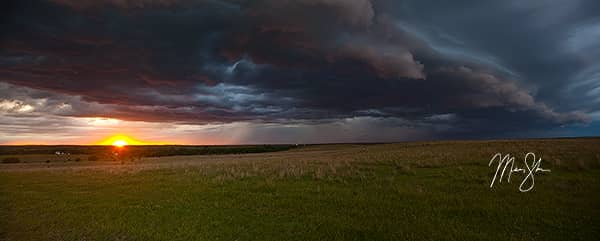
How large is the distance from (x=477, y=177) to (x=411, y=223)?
9.00 m

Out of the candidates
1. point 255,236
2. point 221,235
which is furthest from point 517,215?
point 221,235

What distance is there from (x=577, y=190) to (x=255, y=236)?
13.9 metres

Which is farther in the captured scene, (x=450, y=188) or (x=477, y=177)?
(x=477, y=177)

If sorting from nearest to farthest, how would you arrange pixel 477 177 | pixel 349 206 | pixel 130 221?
pixel 130 221, pixel 349 206, pixel 477 177

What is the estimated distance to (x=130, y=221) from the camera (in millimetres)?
14469

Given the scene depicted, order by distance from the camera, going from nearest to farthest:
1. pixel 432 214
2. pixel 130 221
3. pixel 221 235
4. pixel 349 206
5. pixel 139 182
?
pixel 221 235, pixel 432 214, pixel 130 221, pixel 349 206, pixel 139 182

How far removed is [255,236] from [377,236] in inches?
156

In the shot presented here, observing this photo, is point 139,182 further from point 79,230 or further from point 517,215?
point 517,215

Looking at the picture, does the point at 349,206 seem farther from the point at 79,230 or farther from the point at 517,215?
the point at 79,230

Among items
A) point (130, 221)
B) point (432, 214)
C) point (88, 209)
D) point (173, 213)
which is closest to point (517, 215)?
point (432, 214)

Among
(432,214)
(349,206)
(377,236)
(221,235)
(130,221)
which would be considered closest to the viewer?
(377,236)

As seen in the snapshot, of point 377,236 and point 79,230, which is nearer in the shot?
point 377,236

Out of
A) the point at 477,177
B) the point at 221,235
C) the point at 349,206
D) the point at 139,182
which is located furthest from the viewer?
Answer: the point at 139,182

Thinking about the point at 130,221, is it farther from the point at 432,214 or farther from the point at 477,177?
the point at 477,177
